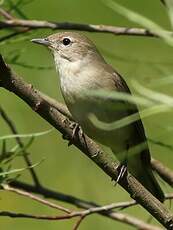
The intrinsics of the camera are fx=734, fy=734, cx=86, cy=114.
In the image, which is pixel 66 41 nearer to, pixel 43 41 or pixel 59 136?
pixel 43 41

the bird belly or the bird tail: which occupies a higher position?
the bird belly

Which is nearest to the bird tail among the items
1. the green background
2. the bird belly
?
the bird belly

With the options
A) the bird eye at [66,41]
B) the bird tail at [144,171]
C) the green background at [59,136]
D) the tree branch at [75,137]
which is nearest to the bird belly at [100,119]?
the bird tail at [144,171]

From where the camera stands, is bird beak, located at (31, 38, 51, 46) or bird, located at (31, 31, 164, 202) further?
bird beak, located at (31, 38, 51, 46)

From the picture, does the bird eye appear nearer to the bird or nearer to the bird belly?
the bird

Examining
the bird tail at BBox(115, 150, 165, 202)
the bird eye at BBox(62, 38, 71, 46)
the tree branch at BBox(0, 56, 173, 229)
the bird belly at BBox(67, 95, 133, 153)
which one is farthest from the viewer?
the bird eye at BBox(62, 38, 71, 46)

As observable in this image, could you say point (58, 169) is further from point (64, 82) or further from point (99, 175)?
point (64, 82)

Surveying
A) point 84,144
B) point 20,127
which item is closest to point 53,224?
point 20,127
